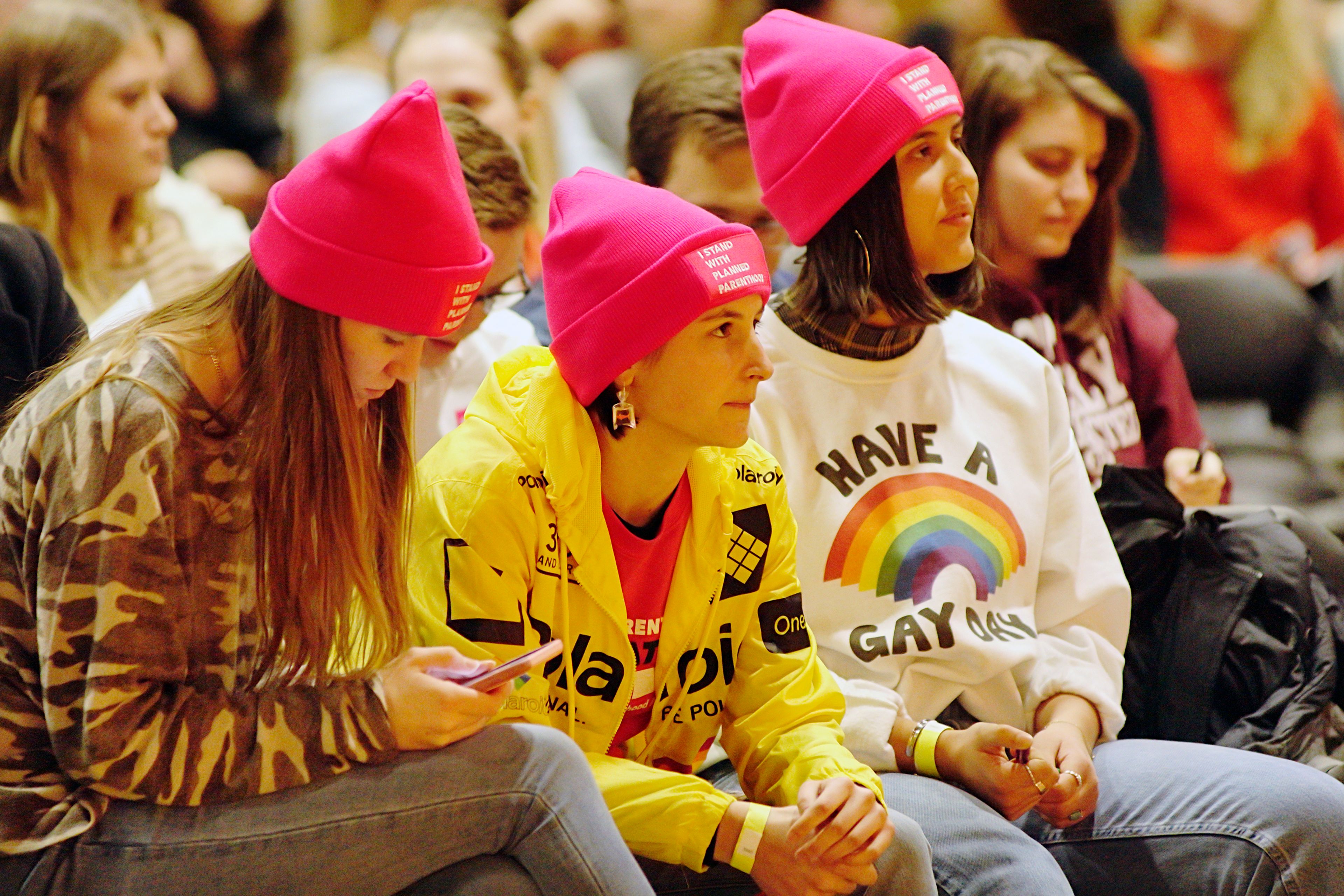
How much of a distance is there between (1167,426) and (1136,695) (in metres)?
0.56

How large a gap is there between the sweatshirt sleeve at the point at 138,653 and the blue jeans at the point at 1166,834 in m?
0.68

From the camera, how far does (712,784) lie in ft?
5.71

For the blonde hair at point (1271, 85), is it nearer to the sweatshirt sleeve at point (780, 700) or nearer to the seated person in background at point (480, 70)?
the seated person in background at point (480, 70)

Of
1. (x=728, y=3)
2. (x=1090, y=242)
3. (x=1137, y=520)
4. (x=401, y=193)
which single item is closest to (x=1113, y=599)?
(x=1137, y=520)

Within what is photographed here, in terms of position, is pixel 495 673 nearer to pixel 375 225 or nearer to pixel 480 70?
pixel 375 225

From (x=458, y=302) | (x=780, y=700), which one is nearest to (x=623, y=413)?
(x=458, y=302)

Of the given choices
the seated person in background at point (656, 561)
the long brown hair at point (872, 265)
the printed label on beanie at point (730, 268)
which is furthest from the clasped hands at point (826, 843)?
the long brown hair at point (872, 265)

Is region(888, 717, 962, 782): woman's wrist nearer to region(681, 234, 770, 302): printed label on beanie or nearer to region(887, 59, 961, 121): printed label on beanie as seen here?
region(681, 234, 770, 302): printed label on beanie

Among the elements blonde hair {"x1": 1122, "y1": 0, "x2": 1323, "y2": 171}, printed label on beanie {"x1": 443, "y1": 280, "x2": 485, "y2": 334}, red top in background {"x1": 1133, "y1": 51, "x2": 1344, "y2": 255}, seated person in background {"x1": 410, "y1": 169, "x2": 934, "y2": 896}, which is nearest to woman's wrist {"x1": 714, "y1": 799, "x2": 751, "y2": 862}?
seated person in background {"x1": 410, "y1": 169, "x2": 934, "y2": 896}

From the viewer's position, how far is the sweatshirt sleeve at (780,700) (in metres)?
1.61

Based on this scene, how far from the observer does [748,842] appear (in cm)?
151

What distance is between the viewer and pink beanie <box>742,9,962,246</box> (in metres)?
1.80

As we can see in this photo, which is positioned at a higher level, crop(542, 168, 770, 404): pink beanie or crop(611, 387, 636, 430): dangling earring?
crop(542, 168, 770, 404): pink beanie

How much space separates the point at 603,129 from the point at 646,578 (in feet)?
7.76
